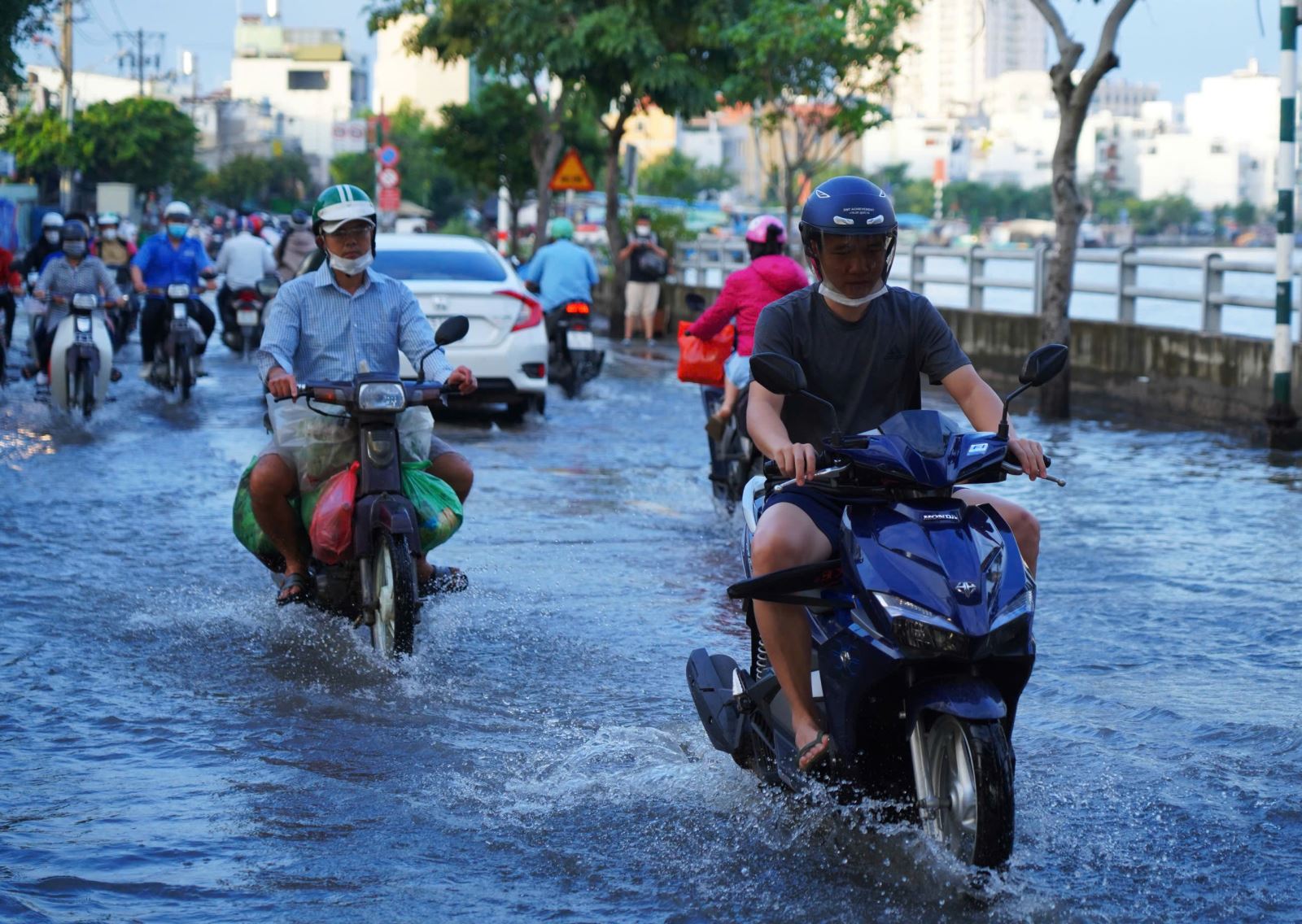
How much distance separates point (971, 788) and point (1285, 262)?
9.99 meters

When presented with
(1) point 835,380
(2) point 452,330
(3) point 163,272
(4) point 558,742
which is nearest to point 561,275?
(3) point 163,272

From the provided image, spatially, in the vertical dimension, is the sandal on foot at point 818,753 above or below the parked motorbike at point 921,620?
below

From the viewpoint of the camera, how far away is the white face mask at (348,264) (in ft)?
23.2

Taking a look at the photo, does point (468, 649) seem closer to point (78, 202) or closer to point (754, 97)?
point (754, 97)

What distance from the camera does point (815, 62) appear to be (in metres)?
27.0

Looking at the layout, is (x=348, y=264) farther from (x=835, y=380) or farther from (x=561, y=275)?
(x=561, y=275)

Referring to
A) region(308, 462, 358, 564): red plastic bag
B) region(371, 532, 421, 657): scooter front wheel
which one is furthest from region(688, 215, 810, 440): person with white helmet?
region(371, 532, 421, 657): scooter front wheel

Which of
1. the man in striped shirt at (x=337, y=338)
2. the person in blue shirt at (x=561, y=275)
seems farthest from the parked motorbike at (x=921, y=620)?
the person in blue shirt at (x=561, y=275)

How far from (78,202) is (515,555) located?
69567 millimetres

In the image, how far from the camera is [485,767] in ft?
17.7

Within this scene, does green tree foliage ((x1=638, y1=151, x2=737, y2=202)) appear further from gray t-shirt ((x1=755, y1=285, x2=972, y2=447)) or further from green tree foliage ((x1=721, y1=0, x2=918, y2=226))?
gray t-shirt ((x1=755, y1=285, x2=972, y2=447))

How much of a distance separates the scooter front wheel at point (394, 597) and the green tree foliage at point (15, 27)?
18.1 metres

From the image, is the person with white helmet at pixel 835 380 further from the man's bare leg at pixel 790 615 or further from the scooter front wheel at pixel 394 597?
the scooter front wheel at pixel 394 597

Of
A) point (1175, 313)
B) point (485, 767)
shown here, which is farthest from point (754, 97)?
point (1175, 313)
